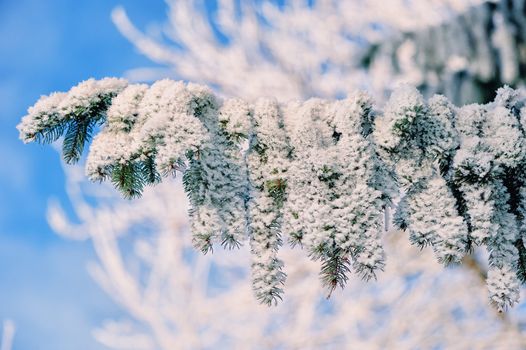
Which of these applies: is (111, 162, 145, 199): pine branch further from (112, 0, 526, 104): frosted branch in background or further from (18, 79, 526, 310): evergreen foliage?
(112, 0, 526, 104): frosted branch in background

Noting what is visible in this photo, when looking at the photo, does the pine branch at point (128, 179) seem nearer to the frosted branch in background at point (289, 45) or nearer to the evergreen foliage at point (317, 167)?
the evergreen foliage at point (317, 167)

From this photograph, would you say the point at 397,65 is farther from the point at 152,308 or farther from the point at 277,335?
the point at 152,308

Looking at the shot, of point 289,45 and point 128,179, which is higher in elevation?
point 289,45

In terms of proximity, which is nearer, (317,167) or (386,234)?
(317,167)

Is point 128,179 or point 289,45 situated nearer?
point 128,179

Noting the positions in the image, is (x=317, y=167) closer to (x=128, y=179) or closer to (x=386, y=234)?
(x=128, y=179)

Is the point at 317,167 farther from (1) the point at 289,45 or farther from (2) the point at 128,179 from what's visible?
(1) the point at 289,45

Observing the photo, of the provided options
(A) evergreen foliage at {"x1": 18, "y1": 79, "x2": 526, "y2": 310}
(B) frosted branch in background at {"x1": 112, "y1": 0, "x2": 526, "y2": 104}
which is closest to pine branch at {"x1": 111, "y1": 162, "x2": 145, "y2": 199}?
(A) evergreen foliage at {"x1": 18, "y1": 79, "x2": 526, "y2": 310}

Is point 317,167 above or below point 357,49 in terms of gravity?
below

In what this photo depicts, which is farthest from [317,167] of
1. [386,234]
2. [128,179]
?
[386,234]

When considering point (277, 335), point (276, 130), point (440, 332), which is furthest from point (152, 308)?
point (276, 130)
